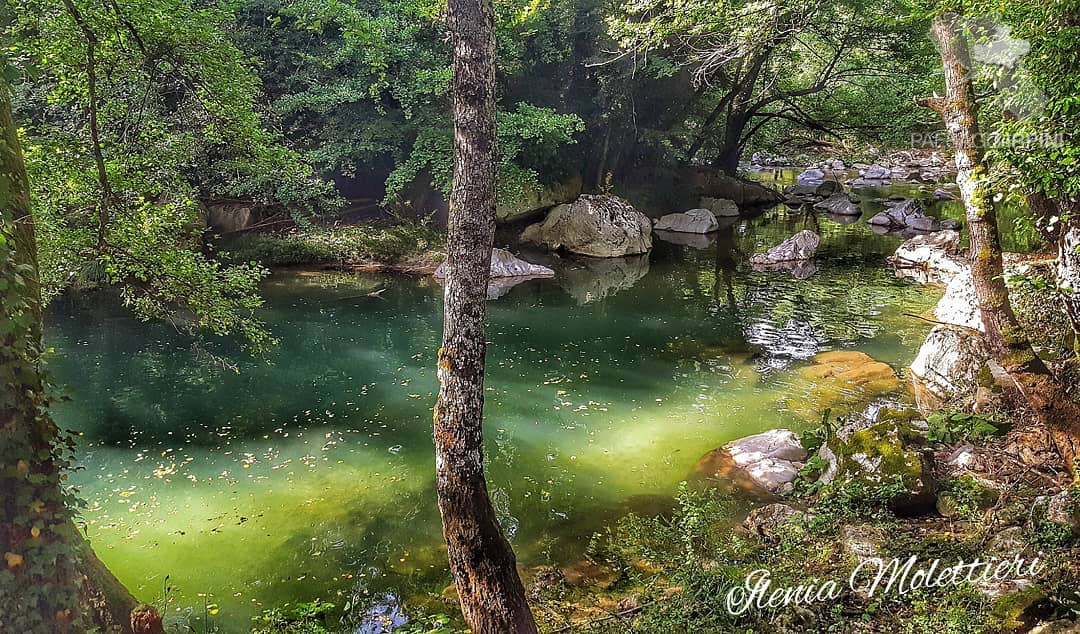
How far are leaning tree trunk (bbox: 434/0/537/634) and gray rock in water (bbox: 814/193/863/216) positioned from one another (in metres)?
25.2

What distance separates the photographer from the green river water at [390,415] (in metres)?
5.80

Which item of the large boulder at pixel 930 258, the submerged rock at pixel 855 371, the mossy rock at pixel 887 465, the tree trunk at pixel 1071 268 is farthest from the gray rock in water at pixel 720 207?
the tree trunk at pixel 1071 268

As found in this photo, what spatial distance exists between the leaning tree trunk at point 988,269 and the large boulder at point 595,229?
13.4 metres

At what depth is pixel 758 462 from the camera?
22.7 ft

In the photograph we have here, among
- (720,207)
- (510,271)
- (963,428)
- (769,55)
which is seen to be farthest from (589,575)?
(720,207)

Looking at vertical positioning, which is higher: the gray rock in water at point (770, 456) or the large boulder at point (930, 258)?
the large boulder at point (930, 258)

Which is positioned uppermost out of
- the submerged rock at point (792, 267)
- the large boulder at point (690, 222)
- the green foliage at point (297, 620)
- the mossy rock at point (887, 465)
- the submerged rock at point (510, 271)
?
the large boulder at point (690, 222)

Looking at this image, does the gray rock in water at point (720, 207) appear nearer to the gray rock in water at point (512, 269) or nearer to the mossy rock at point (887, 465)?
the gray rock in water at point (512, 269)

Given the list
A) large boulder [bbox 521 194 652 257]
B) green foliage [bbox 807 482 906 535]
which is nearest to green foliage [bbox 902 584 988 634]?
green foliage [bbox 807 482 906 535]

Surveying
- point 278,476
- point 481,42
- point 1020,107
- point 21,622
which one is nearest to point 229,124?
point 278,476

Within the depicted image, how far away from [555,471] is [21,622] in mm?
4623

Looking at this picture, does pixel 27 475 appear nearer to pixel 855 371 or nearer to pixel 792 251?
pixel 855 371

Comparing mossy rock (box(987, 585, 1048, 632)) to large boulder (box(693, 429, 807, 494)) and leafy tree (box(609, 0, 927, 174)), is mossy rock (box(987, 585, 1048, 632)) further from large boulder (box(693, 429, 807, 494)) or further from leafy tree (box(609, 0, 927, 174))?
leafy tree (box(609, 0, 927, 174))

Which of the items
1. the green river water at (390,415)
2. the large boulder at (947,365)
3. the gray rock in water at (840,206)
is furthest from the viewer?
the gray rock in water at (840,206)
